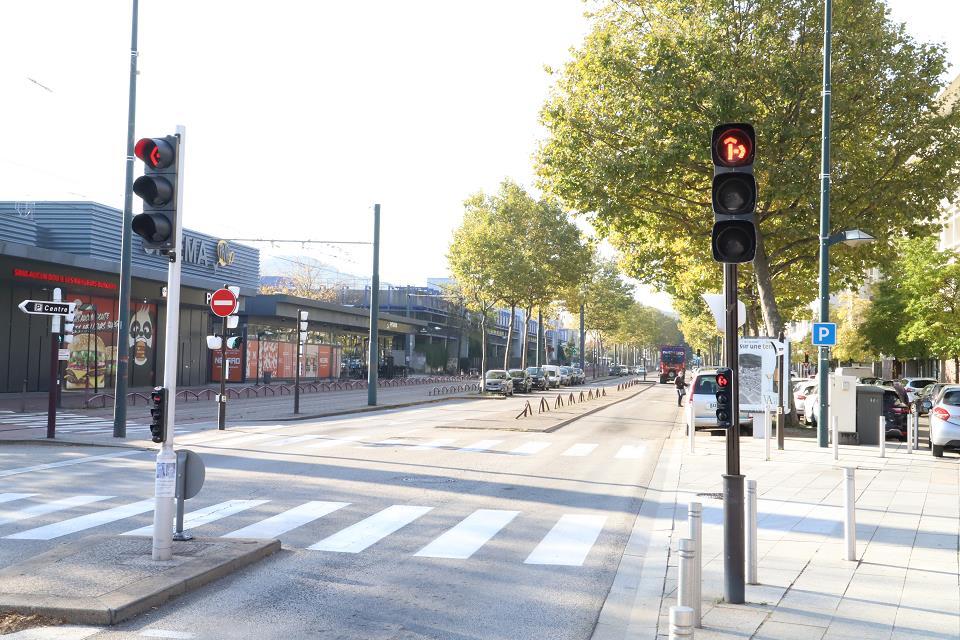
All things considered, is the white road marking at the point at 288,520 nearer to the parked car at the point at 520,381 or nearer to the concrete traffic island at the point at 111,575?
the concrete traffic island at the point at 111,575

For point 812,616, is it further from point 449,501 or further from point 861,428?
point 861,428

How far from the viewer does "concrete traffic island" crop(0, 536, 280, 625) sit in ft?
20.5

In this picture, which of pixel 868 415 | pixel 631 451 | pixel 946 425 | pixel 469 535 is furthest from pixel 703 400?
pixel 469 535

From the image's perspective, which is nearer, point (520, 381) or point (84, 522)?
point (84, 522)

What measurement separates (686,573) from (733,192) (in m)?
2.92

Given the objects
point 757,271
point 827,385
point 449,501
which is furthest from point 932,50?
point 449,501

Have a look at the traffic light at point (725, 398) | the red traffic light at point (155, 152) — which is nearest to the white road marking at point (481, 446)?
the red traffic light at point (155, 152)

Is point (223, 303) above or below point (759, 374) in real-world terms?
above

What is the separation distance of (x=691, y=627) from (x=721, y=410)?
98.3 inches

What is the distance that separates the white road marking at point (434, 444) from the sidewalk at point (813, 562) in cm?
552

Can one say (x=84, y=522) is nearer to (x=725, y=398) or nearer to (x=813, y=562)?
(x=725, y=398)

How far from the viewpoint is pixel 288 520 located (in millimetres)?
10133

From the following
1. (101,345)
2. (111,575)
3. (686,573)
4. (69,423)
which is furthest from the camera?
(101,345)

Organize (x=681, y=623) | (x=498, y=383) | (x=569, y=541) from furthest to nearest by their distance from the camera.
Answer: (x=498, y=383), (x=569, y=541), (x=681, y=623)
